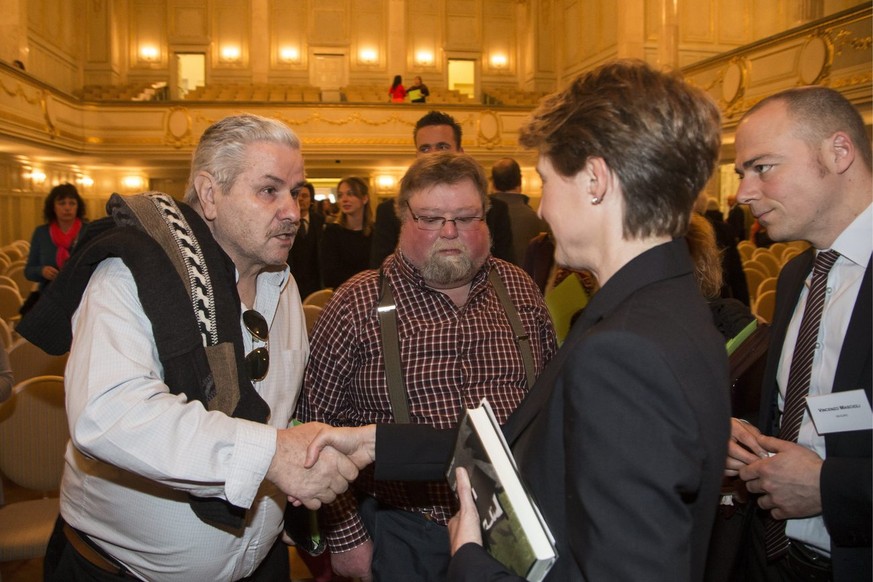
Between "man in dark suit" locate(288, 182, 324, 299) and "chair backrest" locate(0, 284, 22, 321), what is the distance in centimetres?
209

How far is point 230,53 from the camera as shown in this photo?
1923cm

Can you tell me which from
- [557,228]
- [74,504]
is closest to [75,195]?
[74,504]

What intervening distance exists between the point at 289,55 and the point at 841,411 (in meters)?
20.0

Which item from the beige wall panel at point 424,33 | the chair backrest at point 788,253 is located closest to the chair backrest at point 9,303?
the chair backrest at point 788,253

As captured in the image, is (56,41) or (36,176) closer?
(36,176)

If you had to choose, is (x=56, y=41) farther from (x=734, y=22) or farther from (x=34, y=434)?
(x=34, y=434)

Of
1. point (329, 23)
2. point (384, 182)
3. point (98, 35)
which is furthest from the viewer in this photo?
point (329, 23)

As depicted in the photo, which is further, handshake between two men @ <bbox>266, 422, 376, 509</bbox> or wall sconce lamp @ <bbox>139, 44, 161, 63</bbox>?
wall sconce lamp @ <bbox>139, 44, 161, 63</bbox>

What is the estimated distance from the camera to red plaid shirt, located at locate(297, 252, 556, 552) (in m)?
1.89

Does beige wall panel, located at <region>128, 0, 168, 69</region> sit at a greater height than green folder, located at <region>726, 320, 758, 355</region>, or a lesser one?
greater

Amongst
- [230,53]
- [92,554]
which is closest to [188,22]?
[230,53]

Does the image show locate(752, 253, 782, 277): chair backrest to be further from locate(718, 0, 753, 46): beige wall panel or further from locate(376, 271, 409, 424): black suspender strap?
locate(718, 0, 753, 46): beige wall panel

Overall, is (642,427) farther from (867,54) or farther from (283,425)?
(867,54)

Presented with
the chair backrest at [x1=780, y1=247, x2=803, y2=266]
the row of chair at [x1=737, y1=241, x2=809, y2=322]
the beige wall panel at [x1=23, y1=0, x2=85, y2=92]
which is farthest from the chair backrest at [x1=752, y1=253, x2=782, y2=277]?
the beige wall panel at [x1=23, y1=0, x2=85, y2=92]
